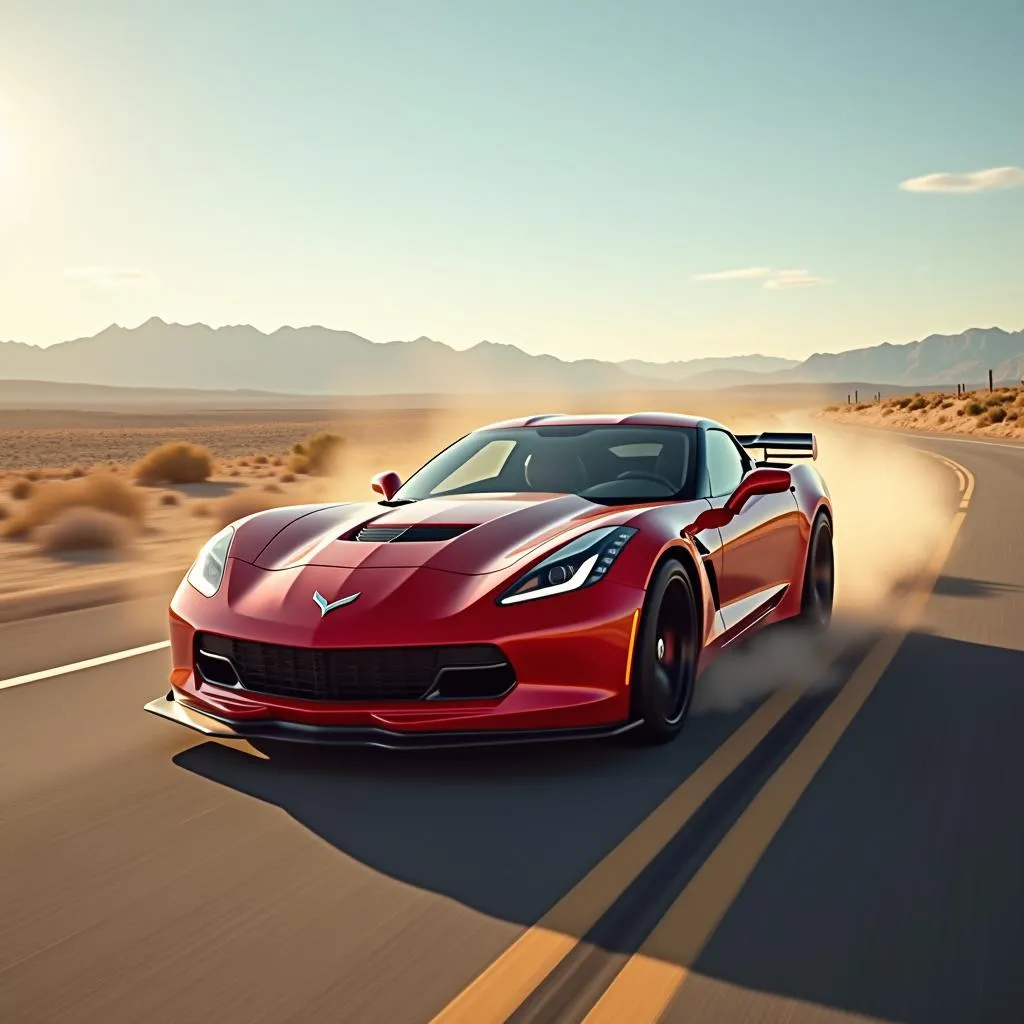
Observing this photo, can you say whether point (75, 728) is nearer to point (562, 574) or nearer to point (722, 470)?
point (562, 574)

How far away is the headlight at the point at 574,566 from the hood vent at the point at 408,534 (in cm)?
44

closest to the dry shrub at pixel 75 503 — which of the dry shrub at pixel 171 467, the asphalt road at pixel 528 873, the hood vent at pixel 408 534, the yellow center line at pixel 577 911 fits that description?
the dry shrub at pixel 171 467

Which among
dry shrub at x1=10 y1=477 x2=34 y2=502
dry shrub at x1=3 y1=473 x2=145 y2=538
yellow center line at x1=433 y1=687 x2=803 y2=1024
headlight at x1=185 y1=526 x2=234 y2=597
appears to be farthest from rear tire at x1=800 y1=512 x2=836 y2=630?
dry shrub at x1=10 y1=477 x2=34 y2=502

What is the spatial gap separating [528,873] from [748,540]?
3165mm

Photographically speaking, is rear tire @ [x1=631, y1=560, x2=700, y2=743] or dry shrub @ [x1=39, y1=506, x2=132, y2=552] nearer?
rear tire @ [x1=631, y1=560, x2=700, y2=743]

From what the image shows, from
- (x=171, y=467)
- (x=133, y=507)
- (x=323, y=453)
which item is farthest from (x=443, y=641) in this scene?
(x=323, y=453)

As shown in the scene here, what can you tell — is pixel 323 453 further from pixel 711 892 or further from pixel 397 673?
pixel 711 892

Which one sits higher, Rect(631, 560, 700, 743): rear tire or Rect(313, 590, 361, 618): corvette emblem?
Rect(313, 590, 361, 618): corvette emblem

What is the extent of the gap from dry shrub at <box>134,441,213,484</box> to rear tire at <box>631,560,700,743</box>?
24676 millimetres

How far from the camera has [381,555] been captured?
5.05 m

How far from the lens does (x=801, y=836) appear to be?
412 centimetres

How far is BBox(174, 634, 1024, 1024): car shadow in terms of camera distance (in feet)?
10.3

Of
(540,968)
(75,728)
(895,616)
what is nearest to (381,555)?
(75,728)

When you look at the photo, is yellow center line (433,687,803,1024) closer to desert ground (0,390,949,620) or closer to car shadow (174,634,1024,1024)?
car shadow (174,634,1024,1024)
